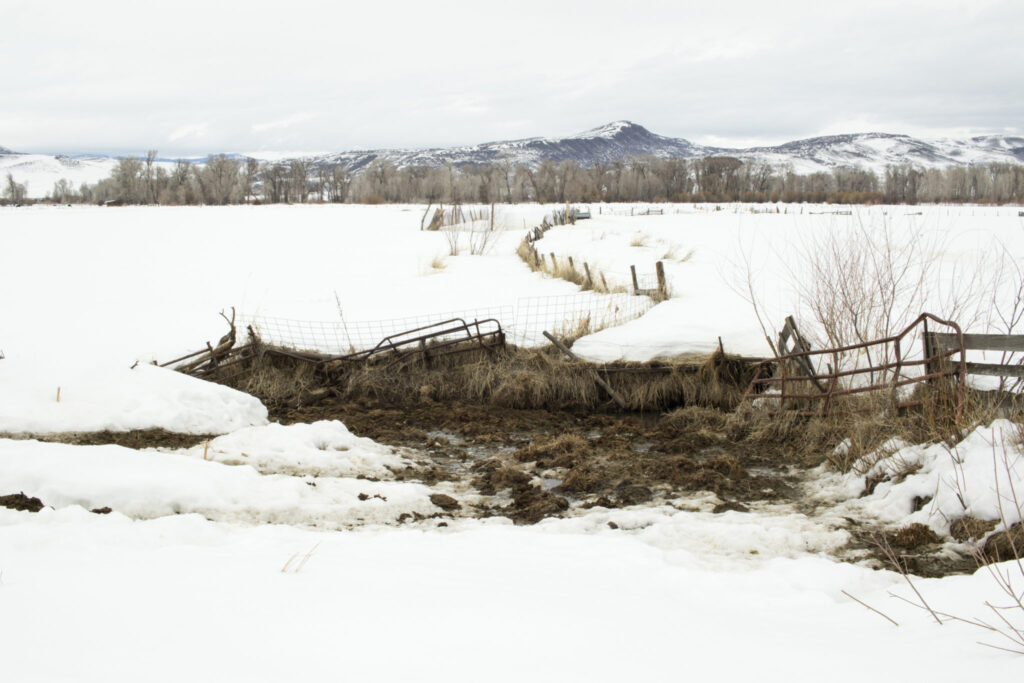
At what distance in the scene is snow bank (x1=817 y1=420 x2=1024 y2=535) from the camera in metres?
5.05

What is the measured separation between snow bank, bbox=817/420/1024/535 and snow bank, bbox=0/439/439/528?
4192 millimetres

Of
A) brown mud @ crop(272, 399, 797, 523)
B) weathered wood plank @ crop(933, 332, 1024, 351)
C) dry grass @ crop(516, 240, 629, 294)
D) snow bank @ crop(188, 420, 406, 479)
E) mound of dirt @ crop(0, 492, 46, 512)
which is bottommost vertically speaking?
brown mud @ crop(272, 399, 797, 523)

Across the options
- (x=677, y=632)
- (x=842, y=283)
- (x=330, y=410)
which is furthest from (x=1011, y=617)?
(x=330, y=410)

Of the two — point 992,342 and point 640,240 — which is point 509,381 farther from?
point 640,240

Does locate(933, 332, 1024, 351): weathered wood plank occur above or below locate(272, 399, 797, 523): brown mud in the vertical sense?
above

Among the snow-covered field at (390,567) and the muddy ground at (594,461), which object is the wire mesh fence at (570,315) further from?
the muddy ground at (594,461)

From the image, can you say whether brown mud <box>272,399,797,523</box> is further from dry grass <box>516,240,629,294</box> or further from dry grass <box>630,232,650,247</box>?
dry grass <box>630,232,650,247</box>

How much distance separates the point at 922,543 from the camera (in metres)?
5.18

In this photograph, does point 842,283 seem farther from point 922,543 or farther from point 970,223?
point 970,223

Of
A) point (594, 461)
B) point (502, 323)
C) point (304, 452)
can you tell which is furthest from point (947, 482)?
point (502, 323)

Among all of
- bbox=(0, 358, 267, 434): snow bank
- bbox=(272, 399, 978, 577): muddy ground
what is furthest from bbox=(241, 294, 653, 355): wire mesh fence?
bbox=(0, 358, 267, 434): snow bank

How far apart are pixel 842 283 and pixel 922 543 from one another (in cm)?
448

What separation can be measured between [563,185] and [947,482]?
90.0 meters

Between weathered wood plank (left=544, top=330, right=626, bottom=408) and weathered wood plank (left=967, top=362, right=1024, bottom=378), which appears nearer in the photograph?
weathered wood plank (left=967, top=362, right=1024, bottom=378)
